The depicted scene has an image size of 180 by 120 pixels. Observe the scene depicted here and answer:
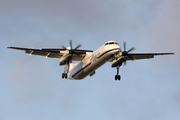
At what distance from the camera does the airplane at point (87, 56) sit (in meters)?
29.9

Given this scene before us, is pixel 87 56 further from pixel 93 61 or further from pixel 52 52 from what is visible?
pixel 52 52

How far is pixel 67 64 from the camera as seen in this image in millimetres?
34750

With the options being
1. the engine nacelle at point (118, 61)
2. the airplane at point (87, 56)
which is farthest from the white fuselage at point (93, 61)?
the engine nacelle at point (118, 61)

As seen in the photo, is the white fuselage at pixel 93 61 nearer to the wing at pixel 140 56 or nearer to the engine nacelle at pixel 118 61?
the engine nacelle at pixel 118 61

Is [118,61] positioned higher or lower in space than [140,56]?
lower

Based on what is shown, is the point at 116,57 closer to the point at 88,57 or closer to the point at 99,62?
the point at 99,62

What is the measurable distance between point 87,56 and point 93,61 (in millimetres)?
2394

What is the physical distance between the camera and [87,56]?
1304 inches

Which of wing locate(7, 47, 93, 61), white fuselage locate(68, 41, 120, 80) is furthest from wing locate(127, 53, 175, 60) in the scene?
wing locate(7, 47, 93, 61)

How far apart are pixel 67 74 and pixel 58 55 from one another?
10.3 feet

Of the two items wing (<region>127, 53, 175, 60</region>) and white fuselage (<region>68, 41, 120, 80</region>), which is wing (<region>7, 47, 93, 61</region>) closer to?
white fuselage (<region>68, 41, 120, 80</region>)

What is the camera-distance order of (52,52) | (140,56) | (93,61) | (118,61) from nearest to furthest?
(93,61), (118,61), (52,52), (140,56)

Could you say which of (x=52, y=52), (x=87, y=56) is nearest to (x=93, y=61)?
(x=87, y=56)

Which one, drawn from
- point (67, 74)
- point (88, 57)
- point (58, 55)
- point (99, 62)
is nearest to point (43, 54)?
point (58, 55)
